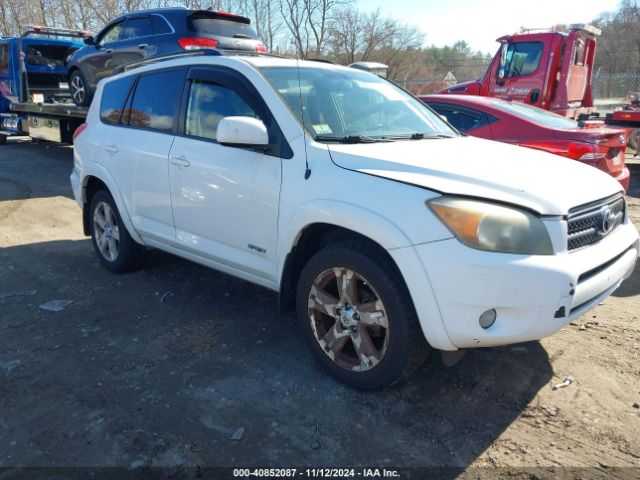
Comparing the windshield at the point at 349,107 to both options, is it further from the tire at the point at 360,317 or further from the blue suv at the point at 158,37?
the blue suv at the point at 158,37

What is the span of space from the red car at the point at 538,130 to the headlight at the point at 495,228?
11.7 ft

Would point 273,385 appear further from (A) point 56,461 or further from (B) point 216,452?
(A) point 56,461

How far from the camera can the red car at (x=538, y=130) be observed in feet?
18.7

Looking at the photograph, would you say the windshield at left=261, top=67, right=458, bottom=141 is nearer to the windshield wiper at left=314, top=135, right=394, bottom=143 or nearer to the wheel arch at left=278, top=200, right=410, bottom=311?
the windshield wiper at left=314, top=135, right=394, bottom=143

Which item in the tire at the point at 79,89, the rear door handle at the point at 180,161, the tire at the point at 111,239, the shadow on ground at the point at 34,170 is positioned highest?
the tire at the point at 79,89

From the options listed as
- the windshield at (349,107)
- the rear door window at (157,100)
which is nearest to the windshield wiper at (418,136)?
the windshield at (349,107)

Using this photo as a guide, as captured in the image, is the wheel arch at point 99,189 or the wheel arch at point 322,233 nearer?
the wheel arch at point 322,233

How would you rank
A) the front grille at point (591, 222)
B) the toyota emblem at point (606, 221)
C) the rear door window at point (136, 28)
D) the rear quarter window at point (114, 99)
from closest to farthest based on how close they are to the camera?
the front grille at point (591, 222) < the toyota emblem at point (606, 221) < the rear quarter window at point (114, 99) < the rear door window at point (136, 28)

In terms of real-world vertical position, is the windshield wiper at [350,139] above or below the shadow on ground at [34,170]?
above

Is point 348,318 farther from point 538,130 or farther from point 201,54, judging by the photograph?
point 538,130

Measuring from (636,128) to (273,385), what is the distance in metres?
10.3

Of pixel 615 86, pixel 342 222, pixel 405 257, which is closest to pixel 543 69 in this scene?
pixel 342 222

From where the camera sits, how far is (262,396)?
3057mm

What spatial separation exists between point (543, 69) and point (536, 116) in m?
4.02
